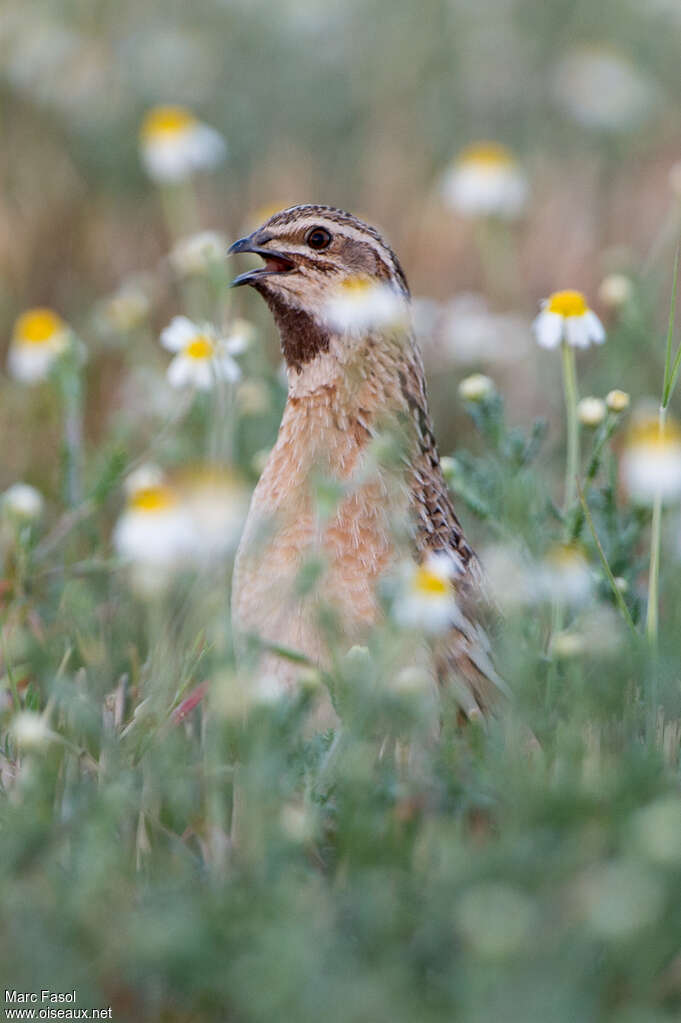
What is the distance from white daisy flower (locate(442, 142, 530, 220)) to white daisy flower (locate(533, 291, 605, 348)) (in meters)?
2.69

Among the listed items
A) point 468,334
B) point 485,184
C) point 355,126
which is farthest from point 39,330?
point 355,126

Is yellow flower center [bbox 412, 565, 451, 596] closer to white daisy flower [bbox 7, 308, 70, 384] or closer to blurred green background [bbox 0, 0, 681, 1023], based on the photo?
blurred green background [bbox 0, 0, 681, 1023]

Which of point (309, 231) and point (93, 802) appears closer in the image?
point (93, 802)

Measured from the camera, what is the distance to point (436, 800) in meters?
2.59

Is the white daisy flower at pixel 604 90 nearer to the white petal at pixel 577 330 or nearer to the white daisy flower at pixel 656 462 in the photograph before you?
the white petal at pixel 577 330

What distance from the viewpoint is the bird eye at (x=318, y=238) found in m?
3.77

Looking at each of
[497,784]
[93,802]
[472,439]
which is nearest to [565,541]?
[497,784]

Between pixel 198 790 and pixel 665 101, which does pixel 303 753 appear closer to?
pixel 198 790

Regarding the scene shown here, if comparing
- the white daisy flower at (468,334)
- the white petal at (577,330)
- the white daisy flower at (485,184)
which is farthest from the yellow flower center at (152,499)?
the white daisy flower at (485,184)

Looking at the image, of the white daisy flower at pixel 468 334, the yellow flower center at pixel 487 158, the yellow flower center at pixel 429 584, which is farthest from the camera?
the yellow flower center at pixel 487 158

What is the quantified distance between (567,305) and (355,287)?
54cm

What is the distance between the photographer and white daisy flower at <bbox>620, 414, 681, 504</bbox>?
3.31 metres

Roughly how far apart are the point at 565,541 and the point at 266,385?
148 cm

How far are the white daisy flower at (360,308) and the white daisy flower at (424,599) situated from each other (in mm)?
778
